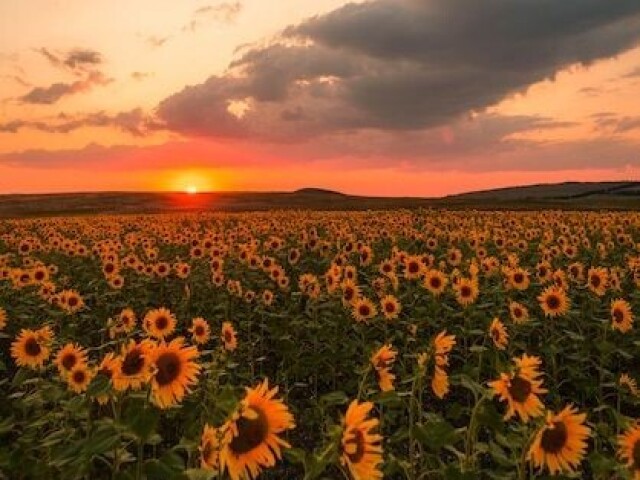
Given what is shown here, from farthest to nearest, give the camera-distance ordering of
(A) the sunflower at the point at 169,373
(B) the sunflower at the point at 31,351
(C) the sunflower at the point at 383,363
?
1. (B) the sunflower at the point at 31,351
2. (C) the sunflower at the point at 383,363
3. (A) the sunflower at the point at 169,373

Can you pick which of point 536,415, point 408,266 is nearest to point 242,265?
point 408,266

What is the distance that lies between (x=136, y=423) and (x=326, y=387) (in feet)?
24.7

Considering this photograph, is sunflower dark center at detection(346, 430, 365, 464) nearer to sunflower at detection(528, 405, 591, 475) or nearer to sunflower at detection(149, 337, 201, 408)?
sunflower at detection(528, 405, 591, 475)

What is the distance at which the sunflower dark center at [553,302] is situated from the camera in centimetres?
995

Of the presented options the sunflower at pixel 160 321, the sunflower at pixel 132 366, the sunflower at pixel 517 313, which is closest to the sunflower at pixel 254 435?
the sunflower at pixel 132 366

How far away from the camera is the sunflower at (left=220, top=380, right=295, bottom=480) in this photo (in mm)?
3248

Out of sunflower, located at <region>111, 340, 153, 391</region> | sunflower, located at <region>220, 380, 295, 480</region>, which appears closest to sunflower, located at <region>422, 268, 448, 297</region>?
sunflower, located at <region>111, 340, 153, 391</region>

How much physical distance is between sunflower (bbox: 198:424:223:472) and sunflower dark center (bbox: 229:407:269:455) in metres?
0.11

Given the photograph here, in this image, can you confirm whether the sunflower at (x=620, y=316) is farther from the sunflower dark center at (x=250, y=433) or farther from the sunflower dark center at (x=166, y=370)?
the sunflower dark center at (x=250, y=433)

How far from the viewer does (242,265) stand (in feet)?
49.3

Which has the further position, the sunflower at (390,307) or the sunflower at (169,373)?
the sunflower at (390,307)

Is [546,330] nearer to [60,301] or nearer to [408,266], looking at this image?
[408,266]

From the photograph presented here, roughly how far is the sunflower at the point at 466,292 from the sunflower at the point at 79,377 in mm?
5585

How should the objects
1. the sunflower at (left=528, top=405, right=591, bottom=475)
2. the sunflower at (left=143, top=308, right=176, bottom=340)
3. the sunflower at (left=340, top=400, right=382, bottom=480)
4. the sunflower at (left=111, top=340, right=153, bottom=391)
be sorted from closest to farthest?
the sunflower at (left=340, top=400, right=382, bottom=480) → the sunflower at (left=528, top=405, right=591, bottom=475) → the sunflower at (left=111, top=340, right=153, bottom=391) → the sunflower at (left=143, top=308, right=176, bottom=340)
